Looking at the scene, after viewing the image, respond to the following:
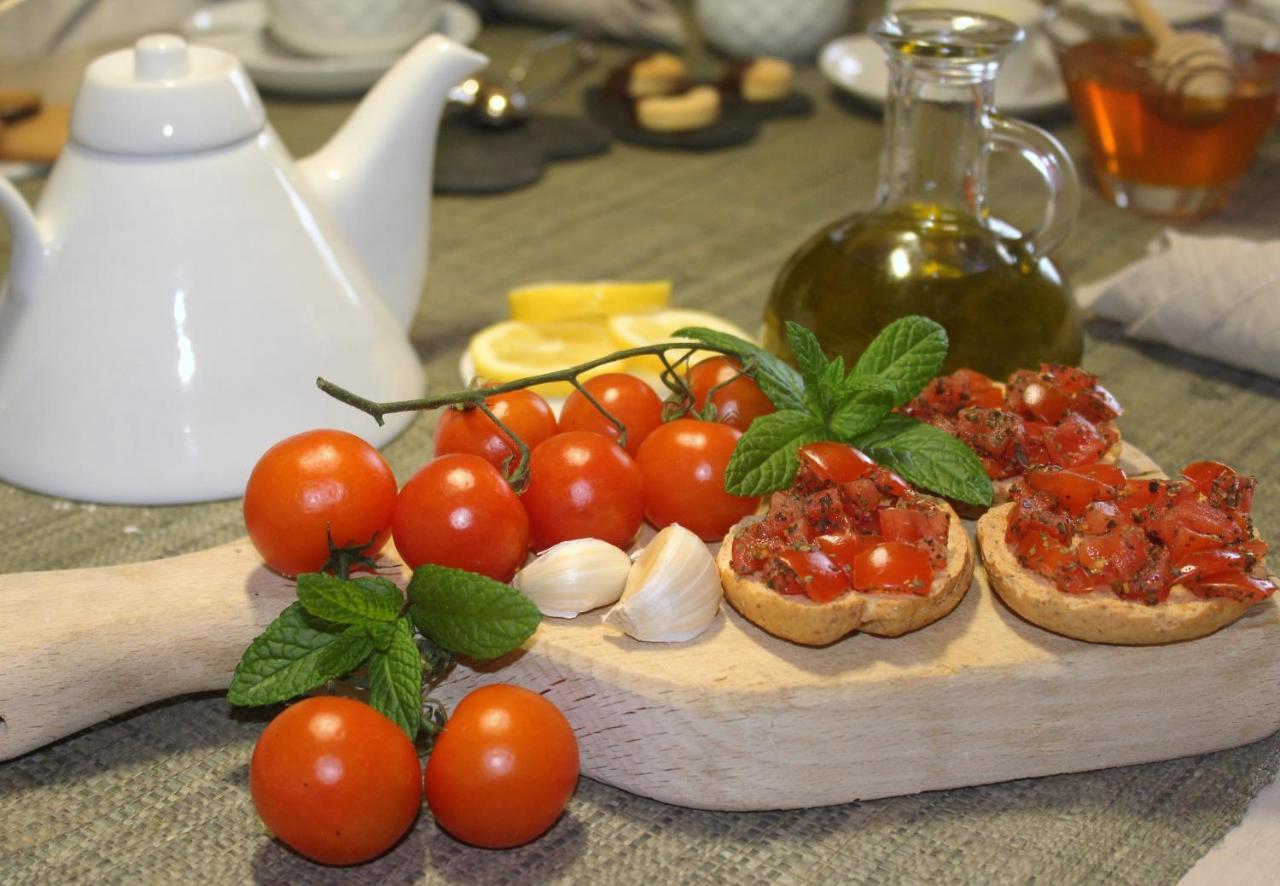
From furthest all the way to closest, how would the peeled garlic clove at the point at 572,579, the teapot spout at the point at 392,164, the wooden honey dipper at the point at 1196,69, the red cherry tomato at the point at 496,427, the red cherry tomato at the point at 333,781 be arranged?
the wooden honey dipper at the point at 1196,69 < the teapot spout at the point at 392,164 < the red cherry tomato at the point at 496,427 < the peeled garlic clove at the point at 572,579 < the red cherry tomato at the point at 333,781

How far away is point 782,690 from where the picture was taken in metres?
0.77

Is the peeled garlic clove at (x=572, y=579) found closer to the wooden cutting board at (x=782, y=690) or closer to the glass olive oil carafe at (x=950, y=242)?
the wooden cutting board at (x=782, y=690)

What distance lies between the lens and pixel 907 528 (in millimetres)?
834

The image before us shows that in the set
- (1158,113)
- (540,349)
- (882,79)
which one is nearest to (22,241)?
(540,349)

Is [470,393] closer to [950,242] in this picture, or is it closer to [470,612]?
[470,612]

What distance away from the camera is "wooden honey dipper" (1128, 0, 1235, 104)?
4.93 ft

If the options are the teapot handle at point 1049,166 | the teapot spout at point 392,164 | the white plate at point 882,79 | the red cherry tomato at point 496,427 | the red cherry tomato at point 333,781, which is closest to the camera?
the red cherry tomato at point 333,781

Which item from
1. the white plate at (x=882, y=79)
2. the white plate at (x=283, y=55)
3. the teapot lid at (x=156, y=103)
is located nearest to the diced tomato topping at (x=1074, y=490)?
the teapot lid at (x=156, y=103)

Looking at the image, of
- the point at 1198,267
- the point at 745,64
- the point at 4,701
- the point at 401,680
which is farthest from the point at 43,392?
the point at 745,64

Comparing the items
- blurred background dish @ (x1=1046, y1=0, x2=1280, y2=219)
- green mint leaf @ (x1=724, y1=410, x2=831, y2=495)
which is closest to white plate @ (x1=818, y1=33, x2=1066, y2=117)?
blurred background dish @ (x1=1046, y1=0, x2=1280, y2=219)

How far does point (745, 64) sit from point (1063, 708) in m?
1.39

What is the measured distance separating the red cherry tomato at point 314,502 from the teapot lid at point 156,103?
0.30 meters

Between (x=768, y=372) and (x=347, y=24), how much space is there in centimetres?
121

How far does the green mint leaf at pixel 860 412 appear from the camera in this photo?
2.98 feet
